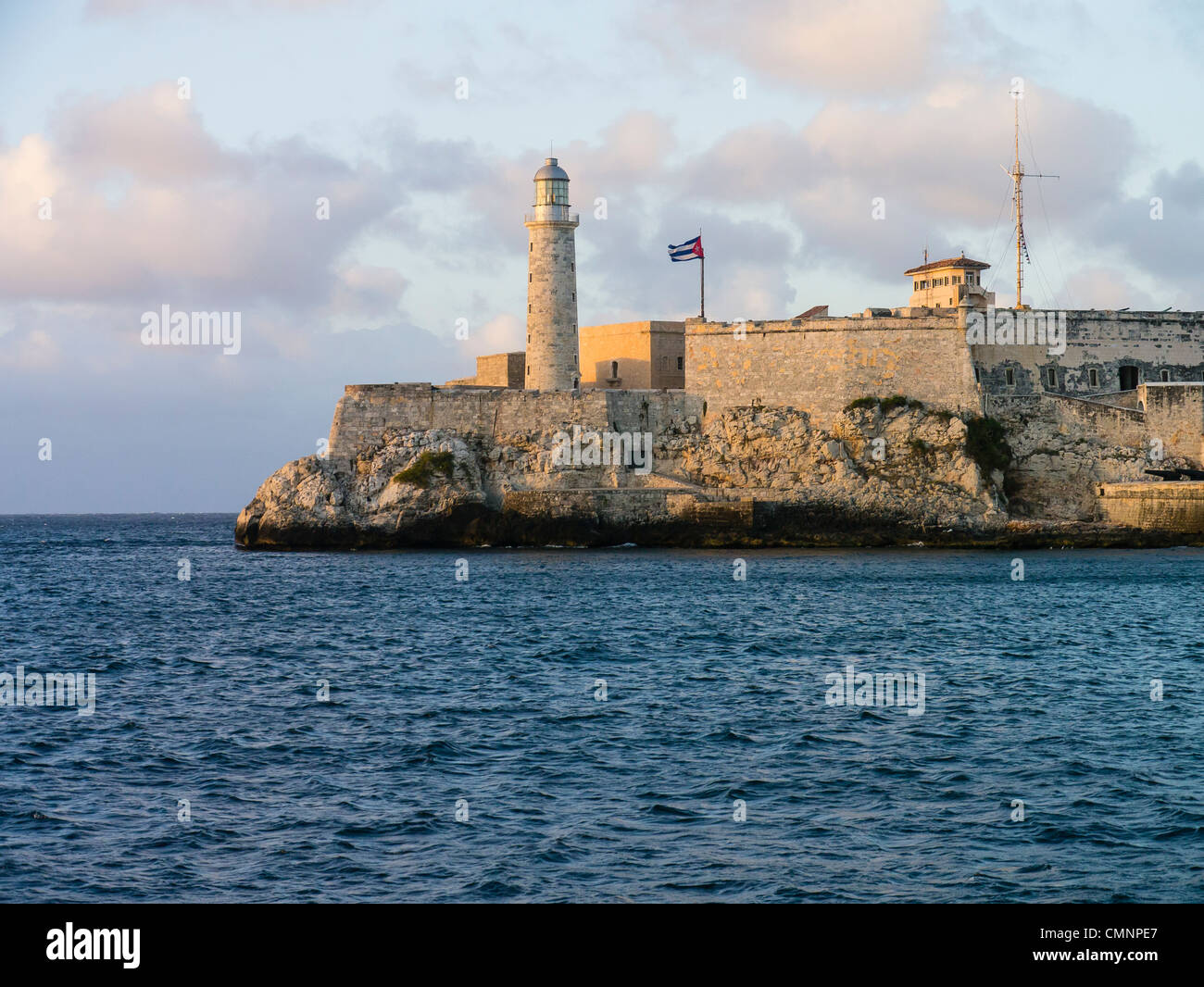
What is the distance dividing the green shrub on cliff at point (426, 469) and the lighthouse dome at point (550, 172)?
33.8 ft

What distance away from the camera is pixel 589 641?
21688mm

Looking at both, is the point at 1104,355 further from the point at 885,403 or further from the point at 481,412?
the point at 481,412

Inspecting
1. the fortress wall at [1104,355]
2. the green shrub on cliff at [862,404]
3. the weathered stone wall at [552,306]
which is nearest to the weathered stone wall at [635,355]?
the weathered stone wall at [552,306]

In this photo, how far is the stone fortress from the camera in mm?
40781

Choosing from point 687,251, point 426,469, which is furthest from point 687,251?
point 426,469

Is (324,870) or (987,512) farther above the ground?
(987,512)

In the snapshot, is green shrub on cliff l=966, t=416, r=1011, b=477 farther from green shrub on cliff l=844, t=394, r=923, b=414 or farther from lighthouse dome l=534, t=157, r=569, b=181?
lighthouse dome l=534, t=157, r=569, b=181

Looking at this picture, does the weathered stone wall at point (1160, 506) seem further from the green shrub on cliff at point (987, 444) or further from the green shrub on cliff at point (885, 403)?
the green shrub on cliff at point (885, 403)

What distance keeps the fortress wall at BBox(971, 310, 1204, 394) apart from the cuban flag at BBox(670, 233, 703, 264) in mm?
9745

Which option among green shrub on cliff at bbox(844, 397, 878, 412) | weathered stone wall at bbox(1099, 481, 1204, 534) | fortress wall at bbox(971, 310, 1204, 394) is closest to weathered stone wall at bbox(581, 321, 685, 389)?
green shrub on cliff at bbox(844, 397, 878, 412)
